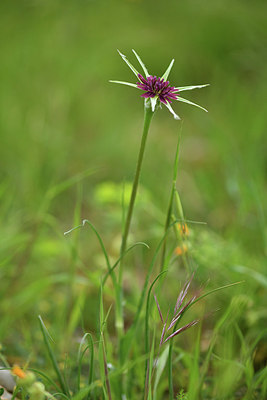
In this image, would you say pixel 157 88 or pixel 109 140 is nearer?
pixel 157 88

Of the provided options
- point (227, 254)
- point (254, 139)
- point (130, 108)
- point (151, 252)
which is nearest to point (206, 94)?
point (130, 108)

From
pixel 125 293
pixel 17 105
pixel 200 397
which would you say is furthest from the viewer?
pixel 17 105

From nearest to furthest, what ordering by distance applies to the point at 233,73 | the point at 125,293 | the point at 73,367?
the point at 73,367 < the point at 125,293 < the point at 233,73

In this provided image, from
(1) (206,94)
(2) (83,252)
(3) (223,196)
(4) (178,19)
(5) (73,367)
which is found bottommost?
(5) (73,367)

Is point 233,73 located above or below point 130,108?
above

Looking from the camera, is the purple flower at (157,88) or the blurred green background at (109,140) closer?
the purple flower at (157,88)

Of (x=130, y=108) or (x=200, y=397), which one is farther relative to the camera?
(x=130, y=108)

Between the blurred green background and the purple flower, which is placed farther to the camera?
the blurred green background

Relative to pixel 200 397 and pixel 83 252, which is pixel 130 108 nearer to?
pixel 83 252
